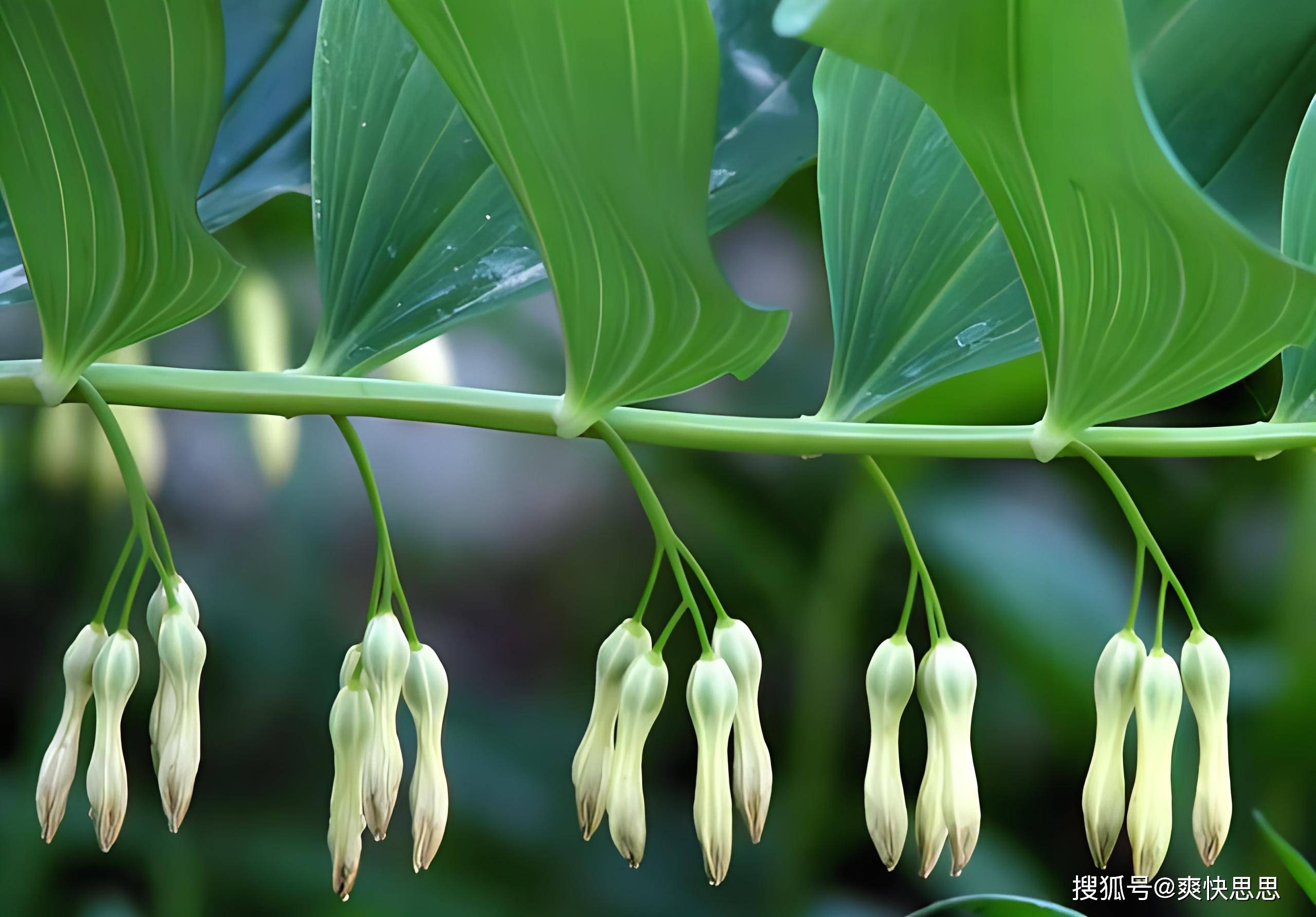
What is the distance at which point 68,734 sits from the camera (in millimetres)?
311

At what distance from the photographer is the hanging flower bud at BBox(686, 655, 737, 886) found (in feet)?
1.00

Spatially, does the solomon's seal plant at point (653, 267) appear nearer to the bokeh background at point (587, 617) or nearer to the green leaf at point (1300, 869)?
the green leaf at point (1300, 869)

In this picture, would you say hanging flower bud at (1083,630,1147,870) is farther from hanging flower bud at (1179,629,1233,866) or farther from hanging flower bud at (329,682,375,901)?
hanging flower bud at (329,682,375,901)

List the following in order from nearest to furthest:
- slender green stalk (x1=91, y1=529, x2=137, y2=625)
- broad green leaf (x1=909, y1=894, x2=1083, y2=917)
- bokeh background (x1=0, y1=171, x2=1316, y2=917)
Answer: slender green stalk (x1=91, y1=529, x2=137, y2=625)
broad green leaf (x1=909, y1=894, x2=1083, y2=917)
bokeh background (x1=0, y1=171, x2=1316, y2=917)

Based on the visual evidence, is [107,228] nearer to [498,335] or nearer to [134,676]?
[134,676]

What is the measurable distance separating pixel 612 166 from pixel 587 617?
0.80m

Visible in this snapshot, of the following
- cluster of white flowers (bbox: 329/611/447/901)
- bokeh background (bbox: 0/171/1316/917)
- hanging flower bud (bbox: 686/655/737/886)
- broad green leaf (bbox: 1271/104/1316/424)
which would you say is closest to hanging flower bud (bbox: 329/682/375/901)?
cluster of white flowers (bbox: 329/611/447/901)

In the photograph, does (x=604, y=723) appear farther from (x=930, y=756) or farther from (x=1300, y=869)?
(x=1300, y=869)

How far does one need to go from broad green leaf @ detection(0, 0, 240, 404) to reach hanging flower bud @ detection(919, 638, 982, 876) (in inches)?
9.8

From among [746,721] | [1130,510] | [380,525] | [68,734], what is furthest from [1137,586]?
[68,734]

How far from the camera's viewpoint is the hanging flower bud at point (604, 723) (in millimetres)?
317

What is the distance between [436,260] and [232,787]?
0.77 m

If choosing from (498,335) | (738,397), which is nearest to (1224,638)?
(738,397)

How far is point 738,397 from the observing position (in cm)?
99
